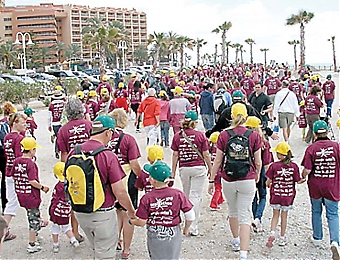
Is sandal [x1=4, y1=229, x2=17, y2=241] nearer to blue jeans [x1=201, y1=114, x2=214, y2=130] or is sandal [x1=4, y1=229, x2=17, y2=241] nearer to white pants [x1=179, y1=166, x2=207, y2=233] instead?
white pants [x1=179, y1=166, x2=207, y2=233]

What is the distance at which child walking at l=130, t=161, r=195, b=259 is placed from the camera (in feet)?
12.9

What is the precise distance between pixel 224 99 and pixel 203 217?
155 inches

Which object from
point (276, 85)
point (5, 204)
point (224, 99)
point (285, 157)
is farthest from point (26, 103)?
point (285, 157)

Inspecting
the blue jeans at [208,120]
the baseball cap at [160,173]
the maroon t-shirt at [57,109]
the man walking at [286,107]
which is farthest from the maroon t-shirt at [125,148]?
the blue jeans at [208,120]

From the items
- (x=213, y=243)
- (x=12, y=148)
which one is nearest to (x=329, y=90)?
(x=213, y=243)

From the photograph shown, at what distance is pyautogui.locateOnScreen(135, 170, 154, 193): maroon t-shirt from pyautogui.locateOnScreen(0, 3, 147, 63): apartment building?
287 ft

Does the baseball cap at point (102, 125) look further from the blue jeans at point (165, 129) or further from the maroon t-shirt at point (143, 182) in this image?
the blue jeans at point (165, 129)

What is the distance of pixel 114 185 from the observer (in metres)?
3.81

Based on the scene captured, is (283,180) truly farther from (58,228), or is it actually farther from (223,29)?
(223,29)

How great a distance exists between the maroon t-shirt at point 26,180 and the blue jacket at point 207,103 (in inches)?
260

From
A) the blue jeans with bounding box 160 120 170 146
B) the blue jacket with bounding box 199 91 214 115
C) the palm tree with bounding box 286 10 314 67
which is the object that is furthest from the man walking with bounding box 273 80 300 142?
the palm tree with bounding box 286 10 314 67

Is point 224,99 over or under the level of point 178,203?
over

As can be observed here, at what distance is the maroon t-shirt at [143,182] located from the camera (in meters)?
4.88

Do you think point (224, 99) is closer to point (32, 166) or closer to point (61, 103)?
point (61, 103)
